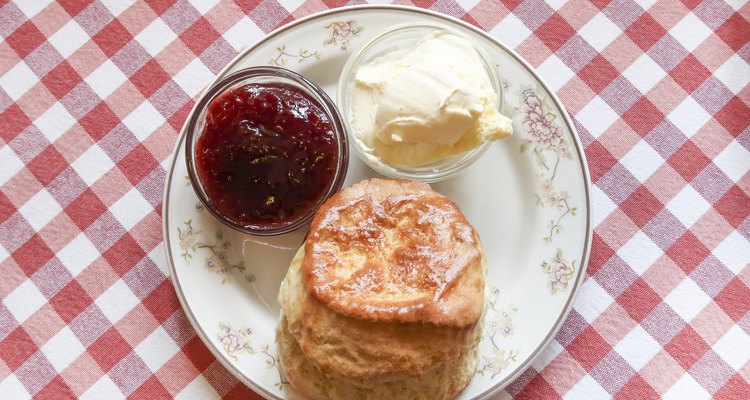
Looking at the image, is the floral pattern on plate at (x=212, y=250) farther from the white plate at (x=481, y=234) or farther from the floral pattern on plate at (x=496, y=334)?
the floral pattern on plate at (x=496, y=334)

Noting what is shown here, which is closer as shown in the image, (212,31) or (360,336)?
(360,336)

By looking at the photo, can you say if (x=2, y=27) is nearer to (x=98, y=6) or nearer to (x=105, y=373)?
(x=98, y=6)

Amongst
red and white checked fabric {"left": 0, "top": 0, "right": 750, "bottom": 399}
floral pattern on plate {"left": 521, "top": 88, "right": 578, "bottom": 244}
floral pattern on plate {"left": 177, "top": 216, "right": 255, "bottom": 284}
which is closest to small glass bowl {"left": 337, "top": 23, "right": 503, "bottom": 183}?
floral pattern on plate {"left": 521, "top": 88, "right": 578, "bottom": 244}

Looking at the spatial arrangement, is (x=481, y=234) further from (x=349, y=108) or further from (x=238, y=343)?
(x=238, y=343)

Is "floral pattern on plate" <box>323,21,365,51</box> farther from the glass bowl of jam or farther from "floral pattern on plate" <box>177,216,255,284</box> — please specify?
"floral pattern on plate" <box>177,216,255,284</box>

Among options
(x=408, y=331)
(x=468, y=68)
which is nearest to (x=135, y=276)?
(x=408, y=331)

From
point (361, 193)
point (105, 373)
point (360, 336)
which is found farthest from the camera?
point (105, 373)
